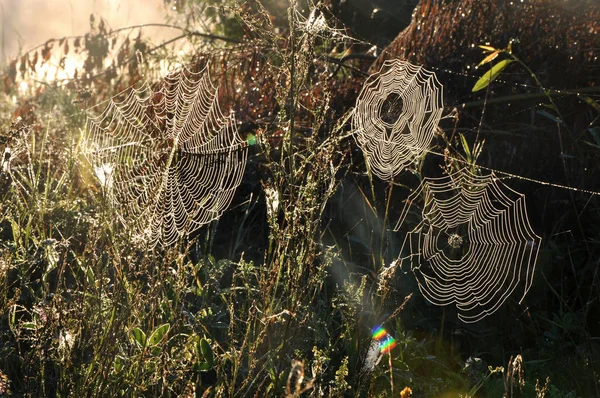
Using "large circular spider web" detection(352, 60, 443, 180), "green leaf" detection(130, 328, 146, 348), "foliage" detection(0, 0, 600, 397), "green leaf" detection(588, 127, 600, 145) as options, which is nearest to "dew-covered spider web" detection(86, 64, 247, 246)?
"foliage" detection(0, 0, 600, 397)

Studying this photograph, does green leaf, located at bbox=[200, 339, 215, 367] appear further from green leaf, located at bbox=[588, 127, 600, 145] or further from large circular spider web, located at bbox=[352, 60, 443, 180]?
green leaf, located at bbox=[588, 127, 600, 145]

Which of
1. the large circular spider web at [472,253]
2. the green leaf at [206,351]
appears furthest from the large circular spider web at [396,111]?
the green leaf at [206,351]

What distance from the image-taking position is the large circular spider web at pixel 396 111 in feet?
11.4

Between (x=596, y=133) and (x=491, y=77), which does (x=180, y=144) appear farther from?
(x=596, y=133)

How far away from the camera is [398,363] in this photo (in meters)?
2.56

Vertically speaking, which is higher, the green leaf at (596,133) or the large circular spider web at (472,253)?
the green leaf at (596,133)

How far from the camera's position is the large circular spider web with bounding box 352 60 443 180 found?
11.4 ft

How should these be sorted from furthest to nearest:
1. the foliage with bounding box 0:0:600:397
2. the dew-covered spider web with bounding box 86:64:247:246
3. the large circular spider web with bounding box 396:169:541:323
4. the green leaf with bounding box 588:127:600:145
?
the dew-covered spider web with bounding box 86:64:247:246 → the green leaf with bounding box 588:127:600:145 → the large circular spider web with bounding box 396:169:541:323 → the foliage with bounding box 0:0:600:397

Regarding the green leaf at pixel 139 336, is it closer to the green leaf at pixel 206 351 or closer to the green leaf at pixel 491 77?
the green leaf at pixel 206 351

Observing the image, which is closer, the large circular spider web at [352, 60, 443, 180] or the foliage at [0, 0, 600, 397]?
the foliage at [0, 0, 600, 397]

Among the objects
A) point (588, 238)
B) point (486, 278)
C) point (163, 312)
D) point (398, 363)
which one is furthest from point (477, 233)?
point (163, 312)

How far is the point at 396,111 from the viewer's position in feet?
12.7

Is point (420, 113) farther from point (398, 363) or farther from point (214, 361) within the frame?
point (214, 361)

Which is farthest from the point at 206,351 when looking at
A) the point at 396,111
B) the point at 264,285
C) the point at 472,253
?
the point at 396,111
